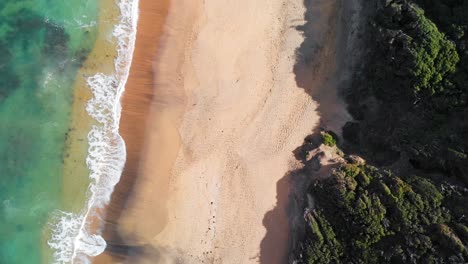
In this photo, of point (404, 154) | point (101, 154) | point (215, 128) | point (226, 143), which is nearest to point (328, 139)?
point (404, 154)

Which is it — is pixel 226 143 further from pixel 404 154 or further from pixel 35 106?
pixel 35 106

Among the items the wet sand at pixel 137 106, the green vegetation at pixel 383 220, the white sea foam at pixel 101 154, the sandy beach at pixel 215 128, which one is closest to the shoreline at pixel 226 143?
the sandy beach at pixel 215 128

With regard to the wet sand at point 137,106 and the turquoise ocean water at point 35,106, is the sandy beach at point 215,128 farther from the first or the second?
the turquoise ocean water at point 35,106

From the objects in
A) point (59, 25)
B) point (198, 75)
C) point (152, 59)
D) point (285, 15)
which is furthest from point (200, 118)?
point (59, 25)

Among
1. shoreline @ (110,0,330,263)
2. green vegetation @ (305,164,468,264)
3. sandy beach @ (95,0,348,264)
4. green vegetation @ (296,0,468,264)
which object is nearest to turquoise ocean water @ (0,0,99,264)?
sandy beach @ (95,0,348,264)

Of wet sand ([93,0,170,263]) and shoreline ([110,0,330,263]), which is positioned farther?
wet sand ([93,0,170,263])

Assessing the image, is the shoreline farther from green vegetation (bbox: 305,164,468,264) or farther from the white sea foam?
green vegetation (bbox: 305,164,468,264)
